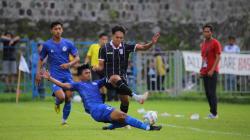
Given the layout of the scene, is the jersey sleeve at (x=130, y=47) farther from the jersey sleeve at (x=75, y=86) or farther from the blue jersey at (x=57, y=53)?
the blue jersey at (x=57, y=53)

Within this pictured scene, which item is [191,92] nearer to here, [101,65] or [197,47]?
[197,47]

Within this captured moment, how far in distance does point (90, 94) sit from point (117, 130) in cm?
82

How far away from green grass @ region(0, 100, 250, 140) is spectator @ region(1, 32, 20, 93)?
523 cm

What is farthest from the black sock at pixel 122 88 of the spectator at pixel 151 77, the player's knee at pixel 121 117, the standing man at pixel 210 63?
the spectator at pixel 151 77

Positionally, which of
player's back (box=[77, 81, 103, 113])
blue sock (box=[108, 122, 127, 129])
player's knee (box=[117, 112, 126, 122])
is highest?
player's back (box=[77, 81, 103, 113])

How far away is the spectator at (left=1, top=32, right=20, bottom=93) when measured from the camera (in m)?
27.4

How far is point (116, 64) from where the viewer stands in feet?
50.6

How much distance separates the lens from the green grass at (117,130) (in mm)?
13531

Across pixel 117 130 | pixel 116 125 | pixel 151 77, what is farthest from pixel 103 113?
pixel 151 77

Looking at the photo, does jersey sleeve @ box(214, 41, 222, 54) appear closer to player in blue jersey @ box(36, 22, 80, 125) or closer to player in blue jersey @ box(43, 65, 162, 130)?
player in blue jersey @ box(36, 22, 80, 125)

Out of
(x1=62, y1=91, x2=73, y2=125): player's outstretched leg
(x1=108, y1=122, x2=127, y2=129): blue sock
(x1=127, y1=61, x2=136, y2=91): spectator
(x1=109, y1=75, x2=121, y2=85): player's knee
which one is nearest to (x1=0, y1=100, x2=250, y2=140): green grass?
(x1=108, y1=122, x2=127, y2=129): blue sock

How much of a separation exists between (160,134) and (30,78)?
46.6 ft

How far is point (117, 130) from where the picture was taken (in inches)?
579

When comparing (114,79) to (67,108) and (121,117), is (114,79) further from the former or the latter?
(67,108)
